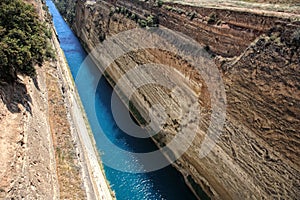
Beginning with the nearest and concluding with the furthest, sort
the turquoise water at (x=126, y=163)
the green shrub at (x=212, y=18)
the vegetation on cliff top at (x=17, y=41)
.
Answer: the vegetation on cliff top at (x=17, y=41) < the green shrub at (x=212, y=18) < the turquoise water at (x=126, y=163)

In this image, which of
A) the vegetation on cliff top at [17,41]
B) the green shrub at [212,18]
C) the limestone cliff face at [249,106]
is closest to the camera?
the vegetation on cliff top at [17,41]

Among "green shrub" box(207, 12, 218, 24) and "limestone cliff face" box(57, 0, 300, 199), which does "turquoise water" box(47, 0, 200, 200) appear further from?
"green shrub" box(207, 12, 218, 24)

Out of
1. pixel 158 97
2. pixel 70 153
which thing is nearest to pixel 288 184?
pixel 70 153

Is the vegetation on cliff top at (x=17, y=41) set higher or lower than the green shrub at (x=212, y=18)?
lower

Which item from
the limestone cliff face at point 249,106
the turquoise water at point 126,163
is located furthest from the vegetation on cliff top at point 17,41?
the limestone cliff face at point 249,106

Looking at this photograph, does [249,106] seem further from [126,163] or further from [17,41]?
[17,41]

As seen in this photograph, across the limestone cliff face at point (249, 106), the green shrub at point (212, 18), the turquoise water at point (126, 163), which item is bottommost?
the turquoise water at point (126, 163)

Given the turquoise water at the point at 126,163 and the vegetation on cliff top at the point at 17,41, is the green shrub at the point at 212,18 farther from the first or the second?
the turquoise water at the point at 126,163
